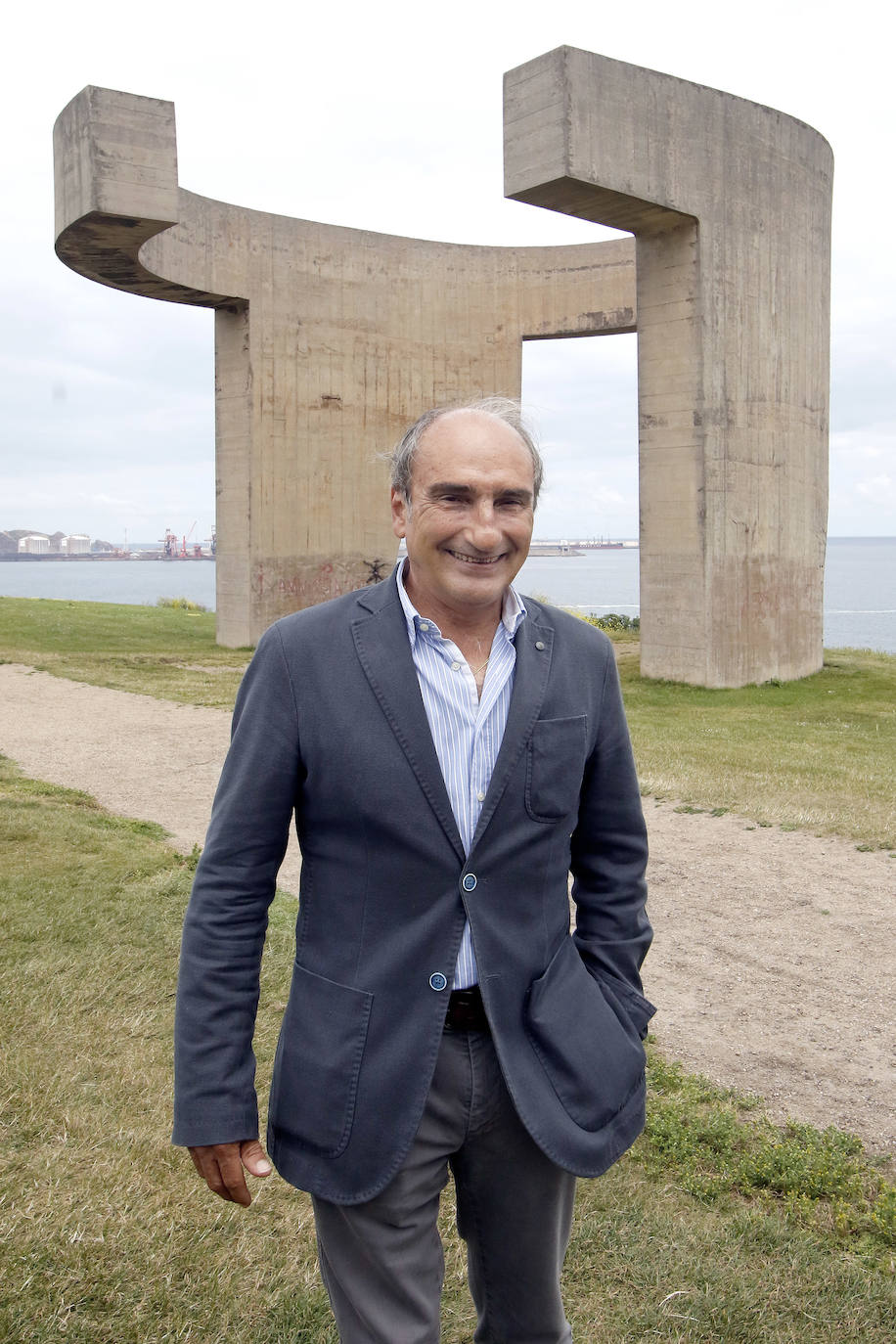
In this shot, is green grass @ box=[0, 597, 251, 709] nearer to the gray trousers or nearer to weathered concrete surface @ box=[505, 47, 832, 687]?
weathered concrete surface @ box=[505, 47, 832, 687]

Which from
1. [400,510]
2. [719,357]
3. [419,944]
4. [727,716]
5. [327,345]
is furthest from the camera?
[327,345]

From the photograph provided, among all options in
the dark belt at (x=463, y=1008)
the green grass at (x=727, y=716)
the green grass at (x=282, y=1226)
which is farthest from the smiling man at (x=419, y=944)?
the green grass at (x=727, y=716)

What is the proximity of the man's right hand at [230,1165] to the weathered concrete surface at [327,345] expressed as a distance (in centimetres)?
1767

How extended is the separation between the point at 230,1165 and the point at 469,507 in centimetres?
123

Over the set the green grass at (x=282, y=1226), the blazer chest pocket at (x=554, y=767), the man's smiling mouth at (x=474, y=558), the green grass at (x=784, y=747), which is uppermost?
the man's smiling mouth at (x=474, y=558)

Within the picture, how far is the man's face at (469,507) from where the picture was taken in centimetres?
209

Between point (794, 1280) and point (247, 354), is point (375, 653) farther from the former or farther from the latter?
point (247, 354)

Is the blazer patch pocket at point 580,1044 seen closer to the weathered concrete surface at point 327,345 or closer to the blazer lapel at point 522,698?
the blazer lapel at point 522,698

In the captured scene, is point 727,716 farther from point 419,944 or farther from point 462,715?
point 419,944

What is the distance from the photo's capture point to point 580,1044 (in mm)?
2094

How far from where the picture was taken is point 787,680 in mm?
15836


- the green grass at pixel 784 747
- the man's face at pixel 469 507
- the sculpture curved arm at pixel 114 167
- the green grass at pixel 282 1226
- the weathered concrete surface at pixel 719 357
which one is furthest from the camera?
the sculpture curved arm at pixel 114 167

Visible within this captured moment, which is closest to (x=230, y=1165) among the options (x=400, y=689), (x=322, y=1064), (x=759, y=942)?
(x=322, y=1064)

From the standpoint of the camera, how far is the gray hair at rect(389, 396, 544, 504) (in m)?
2.15
